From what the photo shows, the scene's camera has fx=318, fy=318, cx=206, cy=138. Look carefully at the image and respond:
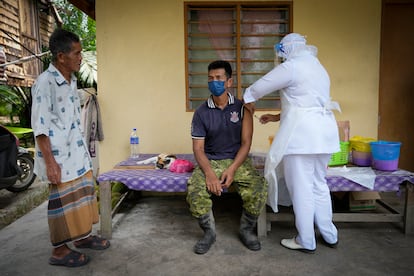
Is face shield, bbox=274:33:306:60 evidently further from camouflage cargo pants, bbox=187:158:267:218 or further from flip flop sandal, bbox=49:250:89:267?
flip flop sandal, bbox=49:250:89:267

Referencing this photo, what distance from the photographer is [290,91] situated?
99.9 inches

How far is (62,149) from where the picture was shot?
7.79ft

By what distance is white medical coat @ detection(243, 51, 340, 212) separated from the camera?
246cm

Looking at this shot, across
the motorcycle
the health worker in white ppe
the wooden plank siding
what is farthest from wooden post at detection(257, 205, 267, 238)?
the wooden plank siding

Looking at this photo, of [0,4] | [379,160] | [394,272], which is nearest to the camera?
[394,272]

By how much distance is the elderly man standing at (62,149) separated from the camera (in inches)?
89.8

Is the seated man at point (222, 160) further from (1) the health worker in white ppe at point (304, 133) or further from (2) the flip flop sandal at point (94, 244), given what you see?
(2) the flip flop sandal at point (94, 244)

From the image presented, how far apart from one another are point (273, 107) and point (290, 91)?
5.86 feet

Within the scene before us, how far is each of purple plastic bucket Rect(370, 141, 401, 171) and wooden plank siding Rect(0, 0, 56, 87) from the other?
7.28 metres

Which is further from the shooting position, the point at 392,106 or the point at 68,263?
the point at 392,106

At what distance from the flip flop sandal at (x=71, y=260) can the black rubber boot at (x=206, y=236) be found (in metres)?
0.89

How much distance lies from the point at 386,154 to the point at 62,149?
275 centimetres

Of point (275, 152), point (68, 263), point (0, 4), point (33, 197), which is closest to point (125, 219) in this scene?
point (68, 263)

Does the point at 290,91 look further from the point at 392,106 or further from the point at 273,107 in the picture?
the point at 392,106
